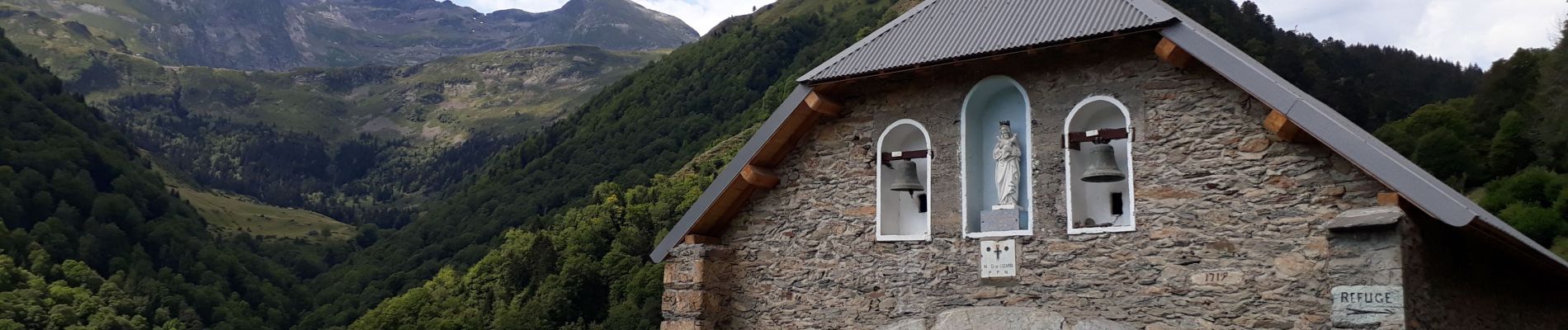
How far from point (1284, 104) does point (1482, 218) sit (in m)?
1.61

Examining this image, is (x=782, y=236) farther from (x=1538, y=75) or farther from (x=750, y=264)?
(x=1538, y=75)

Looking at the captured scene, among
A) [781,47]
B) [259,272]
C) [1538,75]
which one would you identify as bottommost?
[259,272]

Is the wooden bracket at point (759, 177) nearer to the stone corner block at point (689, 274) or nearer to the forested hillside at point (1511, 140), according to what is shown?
the stone corner block at point (689, 274)

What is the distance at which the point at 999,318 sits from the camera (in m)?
10.2

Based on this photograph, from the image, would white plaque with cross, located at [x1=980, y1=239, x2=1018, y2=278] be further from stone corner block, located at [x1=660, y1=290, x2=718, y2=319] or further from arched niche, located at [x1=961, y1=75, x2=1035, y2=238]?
stone corner block, located at [x1=660, y1=290, x2=718, y2=319]

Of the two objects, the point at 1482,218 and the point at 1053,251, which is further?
the point at 1053,251

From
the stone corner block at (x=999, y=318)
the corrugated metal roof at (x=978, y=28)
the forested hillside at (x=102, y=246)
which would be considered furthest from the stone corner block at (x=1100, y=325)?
the forested hillside at (x=102, y=246)

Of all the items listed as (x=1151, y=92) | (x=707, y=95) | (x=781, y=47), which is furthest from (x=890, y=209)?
(x=781, y=47)

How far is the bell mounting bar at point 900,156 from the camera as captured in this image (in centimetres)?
1123

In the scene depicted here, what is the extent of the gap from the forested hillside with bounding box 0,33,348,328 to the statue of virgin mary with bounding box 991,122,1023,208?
75.3 m

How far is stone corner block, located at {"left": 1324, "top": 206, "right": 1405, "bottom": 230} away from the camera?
8.27 meters

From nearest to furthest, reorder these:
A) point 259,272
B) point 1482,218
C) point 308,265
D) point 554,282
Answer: point 1482,218 < point 554,282 < point 259,272 < point 308,265

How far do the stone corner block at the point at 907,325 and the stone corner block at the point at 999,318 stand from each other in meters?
0.14

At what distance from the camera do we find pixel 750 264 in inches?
472
